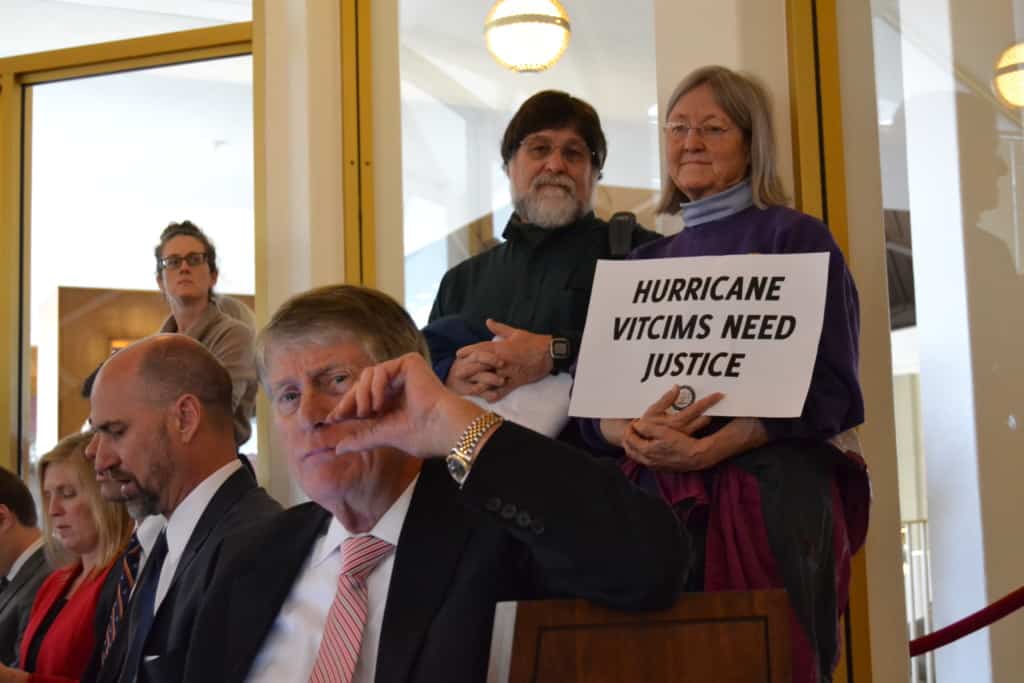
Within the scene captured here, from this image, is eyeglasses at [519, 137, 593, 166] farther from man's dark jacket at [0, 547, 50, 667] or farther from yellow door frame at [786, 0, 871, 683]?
man's dark jacket at [0, 547, 50, 667]

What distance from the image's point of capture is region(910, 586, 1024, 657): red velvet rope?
322 cm

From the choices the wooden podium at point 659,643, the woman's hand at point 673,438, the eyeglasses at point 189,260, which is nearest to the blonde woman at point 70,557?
the eyeglasses at point 189,260

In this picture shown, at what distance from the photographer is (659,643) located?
4.55 ft

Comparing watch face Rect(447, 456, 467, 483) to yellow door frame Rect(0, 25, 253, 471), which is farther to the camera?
yellow door frame Rect(0, 25, 253, 471)

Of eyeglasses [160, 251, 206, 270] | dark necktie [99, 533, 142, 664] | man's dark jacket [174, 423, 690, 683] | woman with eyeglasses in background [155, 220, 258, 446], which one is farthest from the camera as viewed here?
eyeglasses [160, 251, 206, 270]

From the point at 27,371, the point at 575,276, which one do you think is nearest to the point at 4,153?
the point at 27,371

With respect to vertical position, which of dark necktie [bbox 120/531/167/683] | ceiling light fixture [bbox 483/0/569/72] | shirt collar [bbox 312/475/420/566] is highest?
ceiling light fixture [bbox 483/0/569/72]

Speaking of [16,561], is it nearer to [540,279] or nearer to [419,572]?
[540,279]

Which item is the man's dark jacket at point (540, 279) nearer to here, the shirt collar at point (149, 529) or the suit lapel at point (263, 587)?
Answer: the shirt collar at point (149, 529)

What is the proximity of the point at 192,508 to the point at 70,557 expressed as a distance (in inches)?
51.0

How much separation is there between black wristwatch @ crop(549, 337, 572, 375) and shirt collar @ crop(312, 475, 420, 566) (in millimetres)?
1212

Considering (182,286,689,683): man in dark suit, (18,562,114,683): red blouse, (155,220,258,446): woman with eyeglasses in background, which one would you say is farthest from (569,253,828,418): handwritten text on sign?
(155,220,258,446): woman with eyeglasses in background

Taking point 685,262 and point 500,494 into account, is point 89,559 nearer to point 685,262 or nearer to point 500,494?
point 685,262

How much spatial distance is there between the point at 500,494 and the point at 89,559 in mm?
2710
